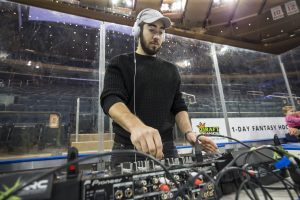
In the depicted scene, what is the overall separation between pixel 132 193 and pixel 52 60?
1.82 meters

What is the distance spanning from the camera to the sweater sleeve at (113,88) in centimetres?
64

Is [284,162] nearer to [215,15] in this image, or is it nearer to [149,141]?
[149,141]

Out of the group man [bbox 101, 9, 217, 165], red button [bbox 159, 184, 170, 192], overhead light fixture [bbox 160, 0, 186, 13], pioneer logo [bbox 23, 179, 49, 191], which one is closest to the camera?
pioneer logo [bbox 23, 179, 49, 191]

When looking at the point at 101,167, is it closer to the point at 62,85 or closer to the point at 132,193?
the point at 132,193

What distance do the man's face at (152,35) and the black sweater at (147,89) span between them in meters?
0.07

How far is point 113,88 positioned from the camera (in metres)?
0.69

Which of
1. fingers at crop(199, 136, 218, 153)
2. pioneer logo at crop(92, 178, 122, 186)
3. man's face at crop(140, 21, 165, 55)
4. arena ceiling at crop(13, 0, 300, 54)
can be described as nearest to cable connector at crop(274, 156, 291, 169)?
fingers at crop(199, 136, 218, 153)

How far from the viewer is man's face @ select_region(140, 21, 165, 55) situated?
0.88 metres

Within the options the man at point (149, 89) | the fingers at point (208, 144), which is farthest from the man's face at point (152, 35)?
the fingers at point (208, 144)

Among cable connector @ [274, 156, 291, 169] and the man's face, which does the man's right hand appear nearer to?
cable connector @ [274, 156, 291, 169]

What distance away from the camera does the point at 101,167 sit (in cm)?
46

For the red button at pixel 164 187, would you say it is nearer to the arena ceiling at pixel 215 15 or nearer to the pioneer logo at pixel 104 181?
the pioneer logo at pixel 104 181

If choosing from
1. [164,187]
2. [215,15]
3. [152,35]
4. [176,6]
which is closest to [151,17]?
[152,35]

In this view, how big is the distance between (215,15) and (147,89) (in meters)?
1.71
